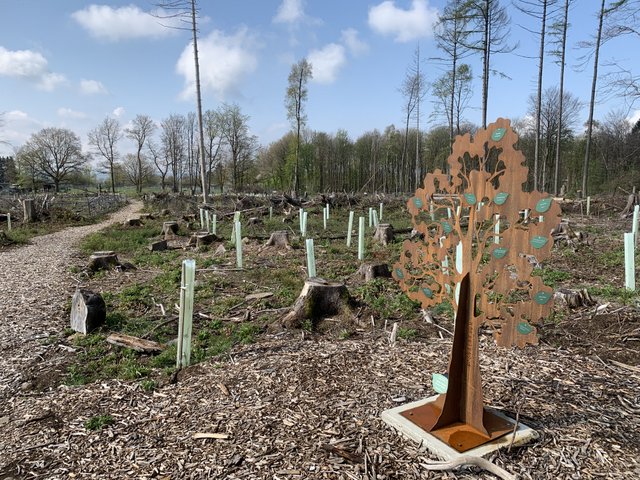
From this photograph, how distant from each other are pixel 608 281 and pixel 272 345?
6.12 m

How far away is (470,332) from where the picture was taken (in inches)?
116

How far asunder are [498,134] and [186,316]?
10.8ft

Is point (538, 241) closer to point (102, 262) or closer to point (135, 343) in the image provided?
point (135, 343)

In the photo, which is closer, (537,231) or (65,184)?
(537,231)

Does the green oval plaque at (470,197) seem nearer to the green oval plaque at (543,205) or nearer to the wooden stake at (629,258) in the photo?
the green oval plaque at (543,205)

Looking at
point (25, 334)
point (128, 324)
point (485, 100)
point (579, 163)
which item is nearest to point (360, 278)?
point (128, 324)

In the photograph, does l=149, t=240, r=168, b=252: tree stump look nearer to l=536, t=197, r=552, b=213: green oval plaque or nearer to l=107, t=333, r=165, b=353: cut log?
l=107, t=333, r=165, b=353: cut log

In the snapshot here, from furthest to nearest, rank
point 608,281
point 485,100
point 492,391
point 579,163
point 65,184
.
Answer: point 65,184 < point 579,163 < point 485,100 < point 608,281 < point 492,391

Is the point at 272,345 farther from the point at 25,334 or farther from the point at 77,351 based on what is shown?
the point at 25,334

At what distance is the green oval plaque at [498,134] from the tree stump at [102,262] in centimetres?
905

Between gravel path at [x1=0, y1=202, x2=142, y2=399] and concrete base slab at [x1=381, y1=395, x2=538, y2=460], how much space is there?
3.64 meters

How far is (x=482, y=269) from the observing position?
9.60ft

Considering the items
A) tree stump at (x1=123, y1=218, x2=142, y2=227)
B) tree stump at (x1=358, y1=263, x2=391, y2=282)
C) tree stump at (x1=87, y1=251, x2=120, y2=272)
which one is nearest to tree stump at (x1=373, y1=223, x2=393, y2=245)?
tree stump at (x1=358, y1=263, x2=391, y2=282)

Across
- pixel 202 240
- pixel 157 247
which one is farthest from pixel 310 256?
pixel 157 247
